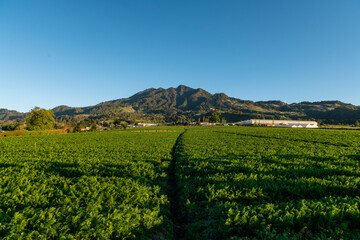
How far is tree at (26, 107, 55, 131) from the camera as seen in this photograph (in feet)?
278

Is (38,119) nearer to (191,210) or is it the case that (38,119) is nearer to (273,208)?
(191,210)

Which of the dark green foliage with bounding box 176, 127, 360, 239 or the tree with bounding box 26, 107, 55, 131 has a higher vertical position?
the tree with bounding box 26, 107, 55, 131

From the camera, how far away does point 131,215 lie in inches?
244

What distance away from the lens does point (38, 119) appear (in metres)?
85.9

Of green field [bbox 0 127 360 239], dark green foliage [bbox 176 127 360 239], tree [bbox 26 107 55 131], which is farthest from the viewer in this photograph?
tree [bbox 26 107 55 131]

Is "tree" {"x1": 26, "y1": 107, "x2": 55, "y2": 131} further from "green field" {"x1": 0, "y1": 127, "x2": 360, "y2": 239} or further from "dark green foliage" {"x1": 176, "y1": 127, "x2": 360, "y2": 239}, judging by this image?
"dark green foliage" {"x1": 176, "y1": 127, "x2": 360, "y2": 239}

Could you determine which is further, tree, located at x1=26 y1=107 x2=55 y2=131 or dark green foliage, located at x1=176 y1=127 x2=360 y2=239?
tree, located at x1=26 y1=107 x2=55 y2=131

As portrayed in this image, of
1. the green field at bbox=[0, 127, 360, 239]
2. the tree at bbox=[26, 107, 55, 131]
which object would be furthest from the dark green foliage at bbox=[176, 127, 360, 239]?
the tree at bbox=[26, 107, 55, 131]

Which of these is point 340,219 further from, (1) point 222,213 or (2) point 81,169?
(2) point 81,169

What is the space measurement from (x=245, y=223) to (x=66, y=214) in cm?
669

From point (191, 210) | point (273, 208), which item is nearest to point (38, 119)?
point (191, 210)

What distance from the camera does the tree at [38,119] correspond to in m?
84.8

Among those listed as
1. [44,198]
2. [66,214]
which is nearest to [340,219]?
[66,214]

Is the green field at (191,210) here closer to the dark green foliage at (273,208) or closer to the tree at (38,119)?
the dark green foliage at (273,208)
